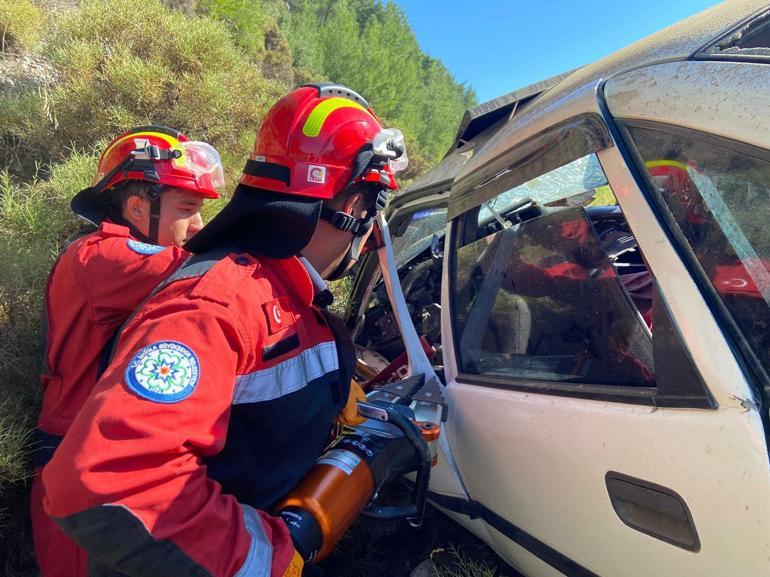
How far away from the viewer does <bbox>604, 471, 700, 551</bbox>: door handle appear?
1.05 m

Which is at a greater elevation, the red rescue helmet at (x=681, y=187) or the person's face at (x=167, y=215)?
the red rescue helmet at (x=681, y=187)

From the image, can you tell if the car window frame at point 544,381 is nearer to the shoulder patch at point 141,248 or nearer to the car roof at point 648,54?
the car roof at point 648,54

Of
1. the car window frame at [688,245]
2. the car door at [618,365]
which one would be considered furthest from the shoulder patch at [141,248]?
the car window frame at [688,245]

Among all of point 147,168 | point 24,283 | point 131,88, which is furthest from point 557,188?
point 131,88

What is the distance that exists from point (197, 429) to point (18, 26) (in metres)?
8.79

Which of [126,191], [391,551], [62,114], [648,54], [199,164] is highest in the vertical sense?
[62,114]

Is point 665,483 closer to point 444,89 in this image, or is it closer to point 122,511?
point 122,511

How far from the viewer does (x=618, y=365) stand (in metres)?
1.26

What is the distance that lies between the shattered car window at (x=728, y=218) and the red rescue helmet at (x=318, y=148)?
33.2 inches

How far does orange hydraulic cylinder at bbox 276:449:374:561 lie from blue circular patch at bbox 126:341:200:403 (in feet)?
1.66

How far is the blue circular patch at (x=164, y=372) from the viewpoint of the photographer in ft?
3.37

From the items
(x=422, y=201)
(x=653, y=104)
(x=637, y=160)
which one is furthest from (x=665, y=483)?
(x=422, y=201)

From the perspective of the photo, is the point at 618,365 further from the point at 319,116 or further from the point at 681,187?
the point at 319,116

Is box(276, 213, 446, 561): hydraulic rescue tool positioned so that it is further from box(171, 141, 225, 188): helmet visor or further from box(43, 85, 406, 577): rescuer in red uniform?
box(171, 141, 225, 188): helmet visor
